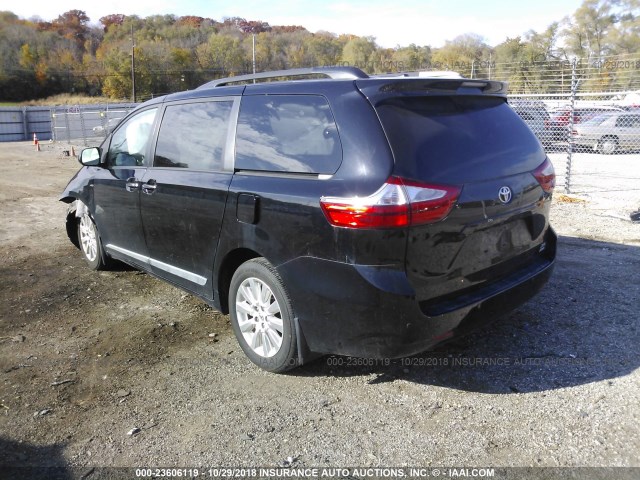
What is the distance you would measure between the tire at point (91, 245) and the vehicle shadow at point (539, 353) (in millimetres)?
3075

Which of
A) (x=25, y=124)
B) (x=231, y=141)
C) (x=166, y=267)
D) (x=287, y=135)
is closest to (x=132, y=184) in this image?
(x=166, y=267)

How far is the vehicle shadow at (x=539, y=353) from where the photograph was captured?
3.40m

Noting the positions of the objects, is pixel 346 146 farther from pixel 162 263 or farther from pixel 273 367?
pixel 162 263

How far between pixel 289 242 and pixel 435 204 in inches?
34.6

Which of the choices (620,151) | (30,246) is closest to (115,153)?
(30,246)

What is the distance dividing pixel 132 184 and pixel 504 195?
3.09 metres

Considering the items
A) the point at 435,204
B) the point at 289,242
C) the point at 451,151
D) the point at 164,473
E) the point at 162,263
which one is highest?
the point at 451,151

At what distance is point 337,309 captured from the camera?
2.93 meters

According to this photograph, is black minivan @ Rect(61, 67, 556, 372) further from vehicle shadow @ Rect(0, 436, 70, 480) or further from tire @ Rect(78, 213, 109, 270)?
tire @ Rect(78, 213, 109, 270)

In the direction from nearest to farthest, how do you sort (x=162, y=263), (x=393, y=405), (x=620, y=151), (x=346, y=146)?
1. (x=346, y=146)
2. (x=393, y=405)
3. (x=162, y=263)
4. (x=620, y=151)

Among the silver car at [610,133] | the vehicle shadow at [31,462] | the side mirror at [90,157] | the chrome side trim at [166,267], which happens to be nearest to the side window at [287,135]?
the chrome side trim at [166,267]

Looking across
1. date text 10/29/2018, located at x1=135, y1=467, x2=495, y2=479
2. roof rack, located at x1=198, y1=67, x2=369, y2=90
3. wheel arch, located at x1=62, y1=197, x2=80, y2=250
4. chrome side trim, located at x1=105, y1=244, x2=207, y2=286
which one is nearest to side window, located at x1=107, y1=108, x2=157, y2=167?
chrome side trim, located at x1=105, y1=244, x2=207, y2=286

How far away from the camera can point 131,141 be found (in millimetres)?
4906

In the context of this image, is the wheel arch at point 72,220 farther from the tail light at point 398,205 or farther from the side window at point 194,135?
the tail light at point 398,205
